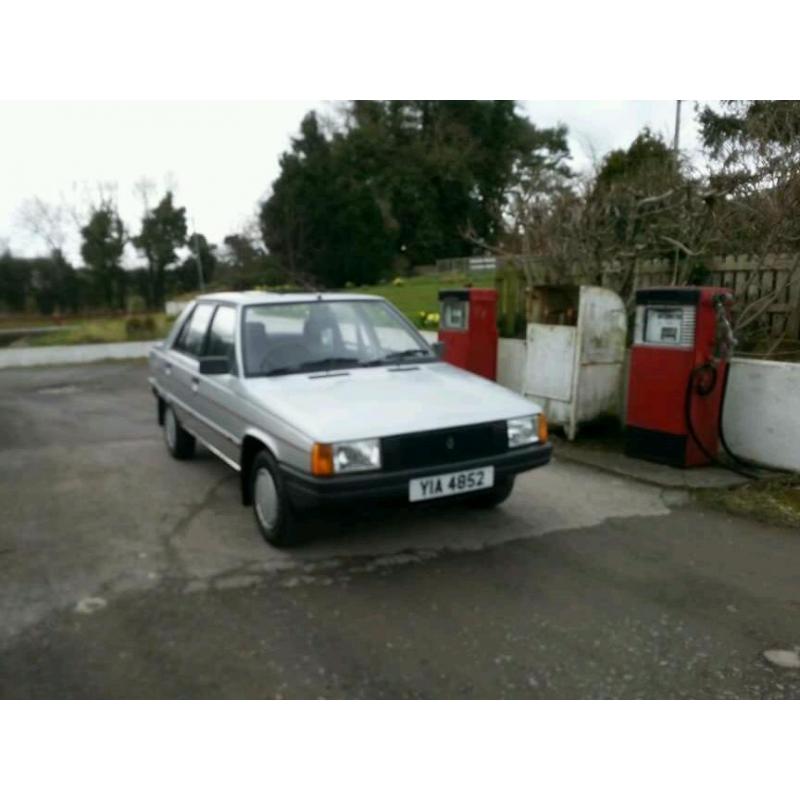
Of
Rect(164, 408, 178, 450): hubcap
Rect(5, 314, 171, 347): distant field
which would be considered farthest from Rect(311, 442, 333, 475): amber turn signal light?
Rect(5, 314, 171, 347): distant field

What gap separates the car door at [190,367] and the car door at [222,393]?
10 cm

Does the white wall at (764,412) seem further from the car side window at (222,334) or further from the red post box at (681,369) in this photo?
the car side window at (222,334)

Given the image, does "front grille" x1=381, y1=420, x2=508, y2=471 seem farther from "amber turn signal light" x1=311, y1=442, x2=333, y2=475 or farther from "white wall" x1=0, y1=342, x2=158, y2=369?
"white wall" x1=0, y1=342, x2=158, y2=369

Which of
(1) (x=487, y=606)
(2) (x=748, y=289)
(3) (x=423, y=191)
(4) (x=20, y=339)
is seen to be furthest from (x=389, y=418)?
(3) (x=423, y=191)

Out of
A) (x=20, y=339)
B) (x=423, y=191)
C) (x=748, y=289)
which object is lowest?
(x=20, y=339)

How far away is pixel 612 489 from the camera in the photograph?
590cm

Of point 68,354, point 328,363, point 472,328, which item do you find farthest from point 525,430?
point 68,354

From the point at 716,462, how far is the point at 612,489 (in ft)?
3.58

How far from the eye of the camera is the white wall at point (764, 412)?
5977 mm

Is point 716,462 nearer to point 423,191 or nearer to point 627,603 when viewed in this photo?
point 627,603

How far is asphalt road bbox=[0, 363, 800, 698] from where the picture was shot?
3.12 meters

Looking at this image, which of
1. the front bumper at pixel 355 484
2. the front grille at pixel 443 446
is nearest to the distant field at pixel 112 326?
the front grille at pixel 443 446

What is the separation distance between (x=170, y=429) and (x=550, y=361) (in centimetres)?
397

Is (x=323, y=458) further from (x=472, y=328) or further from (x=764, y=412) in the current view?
(x=472, y=328)
